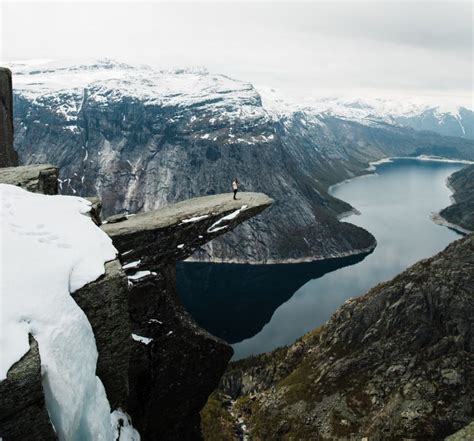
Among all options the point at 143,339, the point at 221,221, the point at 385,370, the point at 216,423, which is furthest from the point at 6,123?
the point at 385,370

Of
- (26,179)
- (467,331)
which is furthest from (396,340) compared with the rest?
(26,179)

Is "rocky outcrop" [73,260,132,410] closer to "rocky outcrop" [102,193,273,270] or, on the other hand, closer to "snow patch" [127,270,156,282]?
"rocky outcrop" [102,193,273,270]

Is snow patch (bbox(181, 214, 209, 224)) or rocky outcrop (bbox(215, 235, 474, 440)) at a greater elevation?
snow patch (bbox(181, 214, 209, 224))

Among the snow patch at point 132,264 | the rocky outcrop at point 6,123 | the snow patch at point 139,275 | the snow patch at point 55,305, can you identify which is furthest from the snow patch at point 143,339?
the rocky outcrop at point 6,123

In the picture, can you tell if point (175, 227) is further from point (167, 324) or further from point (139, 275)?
point (167, 324)

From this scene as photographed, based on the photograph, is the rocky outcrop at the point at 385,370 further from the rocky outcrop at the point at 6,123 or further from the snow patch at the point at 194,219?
the rocky outcrop at the point at 6,123

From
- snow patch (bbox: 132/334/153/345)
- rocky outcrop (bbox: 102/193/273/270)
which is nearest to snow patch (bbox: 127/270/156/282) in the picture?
rocky outcrop (bbox: 102/193/273/270)
